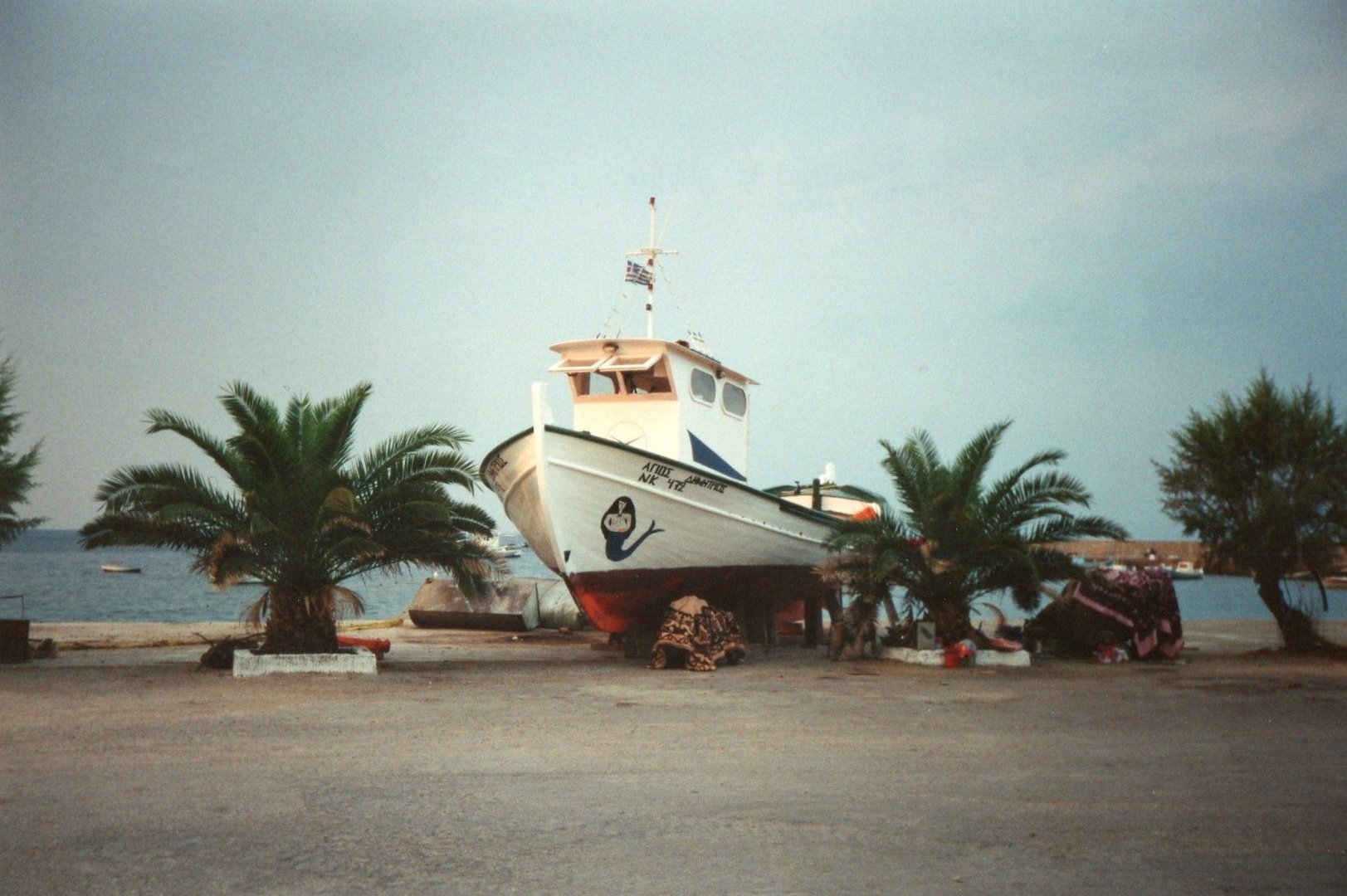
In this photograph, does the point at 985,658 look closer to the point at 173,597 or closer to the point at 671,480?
the point at 671,480

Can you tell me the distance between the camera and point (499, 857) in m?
4.91

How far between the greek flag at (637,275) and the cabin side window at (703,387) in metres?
1.64

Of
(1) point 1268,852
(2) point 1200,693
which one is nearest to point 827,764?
(1) point 1268,852

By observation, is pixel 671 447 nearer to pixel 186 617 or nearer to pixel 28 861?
pixel 28 861

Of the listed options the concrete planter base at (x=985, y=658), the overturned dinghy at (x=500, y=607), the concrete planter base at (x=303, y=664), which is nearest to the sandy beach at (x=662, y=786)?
the concrete planter base at (x=303, y=664)

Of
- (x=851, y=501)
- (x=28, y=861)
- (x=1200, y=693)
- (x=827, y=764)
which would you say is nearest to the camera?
(x=28, y=861)

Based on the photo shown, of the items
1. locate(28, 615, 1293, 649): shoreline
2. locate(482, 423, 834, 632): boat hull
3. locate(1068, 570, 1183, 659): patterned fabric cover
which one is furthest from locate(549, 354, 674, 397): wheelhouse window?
locate(1068, 570, 1183, 659): patterned fabric cover

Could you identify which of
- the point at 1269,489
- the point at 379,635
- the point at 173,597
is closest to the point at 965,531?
the point at 1269,489

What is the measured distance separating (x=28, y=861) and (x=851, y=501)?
60.6 feet

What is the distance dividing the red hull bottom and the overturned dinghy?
221 inches

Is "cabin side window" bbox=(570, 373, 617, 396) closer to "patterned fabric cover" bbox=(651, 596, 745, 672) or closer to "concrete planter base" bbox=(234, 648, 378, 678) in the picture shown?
"patterned fabric cover" bbox=(651, 596, 745, 672)

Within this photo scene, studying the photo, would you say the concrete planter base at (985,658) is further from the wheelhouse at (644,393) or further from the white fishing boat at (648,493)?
the wheelhouse at (644,393)

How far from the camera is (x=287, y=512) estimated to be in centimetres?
1243

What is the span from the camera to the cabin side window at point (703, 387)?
56.1 ft
